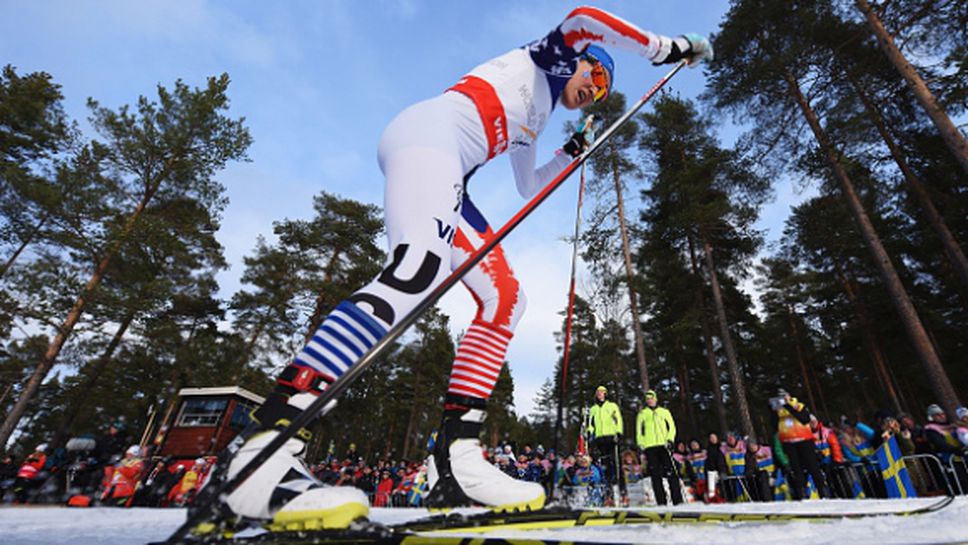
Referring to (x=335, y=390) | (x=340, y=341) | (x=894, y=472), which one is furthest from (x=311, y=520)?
(x=894, y=472)

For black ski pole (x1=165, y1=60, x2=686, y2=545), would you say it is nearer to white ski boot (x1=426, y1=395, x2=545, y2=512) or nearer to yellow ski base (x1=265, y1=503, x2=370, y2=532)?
yellow ski base (x1=265, y1=503, x2=370, y2=532)

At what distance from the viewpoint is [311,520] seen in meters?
1.10

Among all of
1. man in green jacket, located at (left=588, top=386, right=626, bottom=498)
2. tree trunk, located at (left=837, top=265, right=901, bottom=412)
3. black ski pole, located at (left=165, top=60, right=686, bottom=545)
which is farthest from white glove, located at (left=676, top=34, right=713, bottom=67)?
tree trunk, located at (left=837, top=265, right=901, bottom=412)

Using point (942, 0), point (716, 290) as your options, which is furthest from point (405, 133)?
point (716, 290)

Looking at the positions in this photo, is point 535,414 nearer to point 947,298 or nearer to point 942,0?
point 947,298

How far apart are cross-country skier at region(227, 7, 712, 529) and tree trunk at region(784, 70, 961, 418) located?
44.1 feet

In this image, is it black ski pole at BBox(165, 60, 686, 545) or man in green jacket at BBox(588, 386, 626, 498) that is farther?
man in green jacket at BBox(588, 386, 626, 498)

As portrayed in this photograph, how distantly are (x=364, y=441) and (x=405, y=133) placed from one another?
46.7 meters

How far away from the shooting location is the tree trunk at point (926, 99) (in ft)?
33.4

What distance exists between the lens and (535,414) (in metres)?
57.8

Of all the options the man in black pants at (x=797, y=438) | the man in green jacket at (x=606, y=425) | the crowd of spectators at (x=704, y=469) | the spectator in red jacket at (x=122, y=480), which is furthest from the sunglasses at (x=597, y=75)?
the spectator in red jacket at (x=122, y=480)

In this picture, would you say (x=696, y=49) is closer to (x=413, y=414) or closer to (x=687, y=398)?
(x=687, y=398)

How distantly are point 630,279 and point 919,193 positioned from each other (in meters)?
10.0

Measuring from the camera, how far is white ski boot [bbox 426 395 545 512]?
5.40 feet
